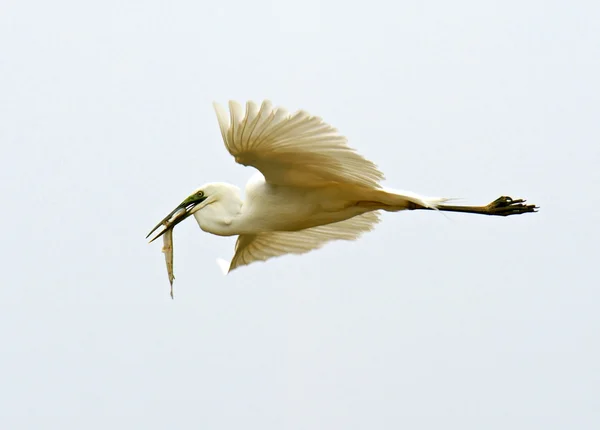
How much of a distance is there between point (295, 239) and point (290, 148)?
2436 mm

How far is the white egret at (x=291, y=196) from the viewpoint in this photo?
38.8 ft

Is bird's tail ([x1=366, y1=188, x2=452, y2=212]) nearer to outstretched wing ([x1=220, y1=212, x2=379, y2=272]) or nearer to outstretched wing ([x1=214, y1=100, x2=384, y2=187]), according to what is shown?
outstretched wing ([x1=214, y1=100, x2=384, y2=187])

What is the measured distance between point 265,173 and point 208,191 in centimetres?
93

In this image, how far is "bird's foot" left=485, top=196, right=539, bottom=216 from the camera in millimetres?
13914

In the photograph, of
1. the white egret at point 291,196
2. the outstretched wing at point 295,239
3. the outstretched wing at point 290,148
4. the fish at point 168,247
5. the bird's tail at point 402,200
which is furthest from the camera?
the outstretched wing at point 295,239

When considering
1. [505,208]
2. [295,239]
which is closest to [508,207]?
[505,208]

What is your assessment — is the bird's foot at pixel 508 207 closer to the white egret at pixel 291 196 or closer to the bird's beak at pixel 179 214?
the white egret at pixel 291 196

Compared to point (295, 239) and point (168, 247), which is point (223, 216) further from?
point (295, 239)

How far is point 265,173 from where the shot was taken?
12648 millimetres

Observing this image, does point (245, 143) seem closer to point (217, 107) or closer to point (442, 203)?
point (217, 107)

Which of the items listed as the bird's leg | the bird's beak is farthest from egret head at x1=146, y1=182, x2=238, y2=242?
the bird's leg

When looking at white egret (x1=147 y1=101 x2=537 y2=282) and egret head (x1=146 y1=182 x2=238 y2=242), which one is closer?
white egret (x1=147 y1=101 x2=537 y2=282)

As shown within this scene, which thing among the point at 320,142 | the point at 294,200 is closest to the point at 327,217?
the point at 294,200

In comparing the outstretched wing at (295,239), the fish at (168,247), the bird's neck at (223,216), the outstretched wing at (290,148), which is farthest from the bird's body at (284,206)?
the outstretched wing at (295,239)
